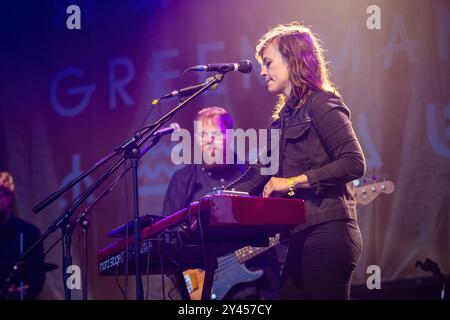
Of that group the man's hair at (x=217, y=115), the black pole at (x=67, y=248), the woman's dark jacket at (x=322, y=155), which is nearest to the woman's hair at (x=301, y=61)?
the woman's dark jacket at (x=322, y=155)

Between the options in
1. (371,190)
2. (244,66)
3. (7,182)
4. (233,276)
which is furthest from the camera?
(7,182)

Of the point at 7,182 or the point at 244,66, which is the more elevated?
the point at 244,66

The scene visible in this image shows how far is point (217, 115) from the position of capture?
15.6ft

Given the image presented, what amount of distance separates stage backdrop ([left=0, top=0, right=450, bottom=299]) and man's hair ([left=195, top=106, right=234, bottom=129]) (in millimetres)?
327

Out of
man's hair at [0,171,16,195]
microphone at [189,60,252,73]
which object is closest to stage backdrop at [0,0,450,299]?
man's hair at [0,171,16,195]

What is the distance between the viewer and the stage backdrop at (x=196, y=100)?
181 inches

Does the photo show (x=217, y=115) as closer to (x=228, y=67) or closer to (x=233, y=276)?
(x=233, y=276)

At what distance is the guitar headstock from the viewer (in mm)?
4223

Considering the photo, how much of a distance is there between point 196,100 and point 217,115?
0.58m

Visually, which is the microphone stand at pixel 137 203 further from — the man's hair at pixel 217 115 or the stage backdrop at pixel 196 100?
the man's hair at pixel 217 115

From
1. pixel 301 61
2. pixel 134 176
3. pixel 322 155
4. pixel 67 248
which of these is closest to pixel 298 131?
pixel 322 155

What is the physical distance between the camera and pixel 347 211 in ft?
8.49
